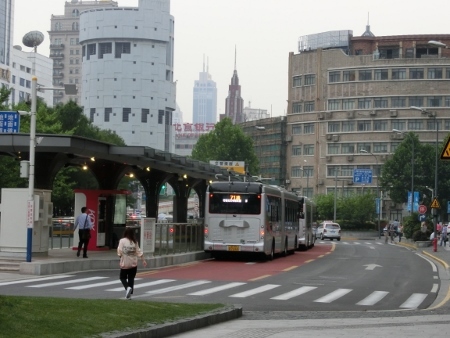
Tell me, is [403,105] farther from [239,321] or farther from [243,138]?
[239,321]

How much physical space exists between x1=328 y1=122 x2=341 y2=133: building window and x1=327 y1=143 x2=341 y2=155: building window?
1973mm

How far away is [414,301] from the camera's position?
2597 cm

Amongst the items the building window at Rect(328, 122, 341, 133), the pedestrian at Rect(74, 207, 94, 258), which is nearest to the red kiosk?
the pedestrian at Rect(74, 207, 94, 258)

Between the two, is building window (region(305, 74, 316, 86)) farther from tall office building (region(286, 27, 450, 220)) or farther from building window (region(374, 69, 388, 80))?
building window (region(374, 69, 388, 80))

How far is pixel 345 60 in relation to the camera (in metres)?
144

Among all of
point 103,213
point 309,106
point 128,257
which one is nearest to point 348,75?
point 309,106

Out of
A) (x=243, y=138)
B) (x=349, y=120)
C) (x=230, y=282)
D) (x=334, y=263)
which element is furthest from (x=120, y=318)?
(x=349, y=120)

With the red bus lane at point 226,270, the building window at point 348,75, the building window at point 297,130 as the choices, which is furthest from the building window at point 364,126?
the red bus lane at point 226,270

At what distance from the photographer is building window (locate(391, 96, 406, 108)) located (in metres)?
141

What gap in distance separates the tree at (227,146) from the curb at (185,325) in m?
116

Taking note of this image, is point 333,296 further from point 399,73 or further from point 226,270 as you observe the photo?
point 399,73

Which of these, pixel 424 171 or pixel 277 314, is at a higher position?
pixel 424 171

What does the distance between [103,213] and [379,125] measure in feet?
346

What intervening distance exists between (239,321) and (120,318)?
384cm
